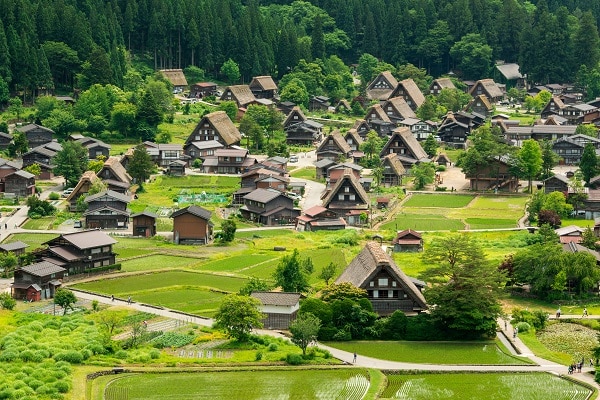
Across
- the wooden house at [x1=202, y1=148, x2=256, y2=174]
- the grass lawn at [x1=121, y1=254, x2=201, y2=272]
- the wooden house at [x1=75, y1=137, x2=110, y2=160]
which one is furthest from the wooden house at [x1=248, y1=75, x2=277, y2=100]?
Answer: the grass lawn at [x1=121, y1=254, x2=201, y2=272]

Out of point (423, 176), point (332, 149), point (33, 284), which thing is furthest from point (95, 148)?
point (33, 284)

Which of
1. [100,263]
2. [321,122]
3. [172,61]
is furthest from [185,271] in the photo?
[172,61]

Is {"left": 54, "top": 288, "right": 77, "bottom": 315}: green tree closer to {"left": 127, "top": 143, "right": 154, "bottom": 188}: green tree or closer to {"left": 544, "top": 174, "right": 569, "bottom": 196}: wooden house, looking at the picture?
{"left": 127, "top": 143, "right": 154, "bottom": 188}: green tree

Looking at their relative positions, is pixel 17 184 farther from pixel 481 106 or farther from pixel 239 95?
pixel 481 106

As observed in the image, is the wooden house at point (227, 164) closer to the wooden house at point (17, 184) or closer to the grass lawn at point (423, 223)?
the wooden house at point (17, 184)

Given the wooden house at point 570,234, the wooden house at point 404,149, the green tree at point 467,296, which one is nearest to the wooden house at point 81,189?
the wooden house at point 404,149

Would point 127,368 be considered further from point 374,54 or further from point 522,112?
point 374,54
